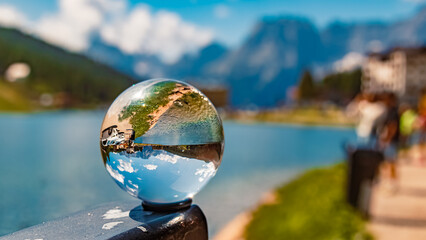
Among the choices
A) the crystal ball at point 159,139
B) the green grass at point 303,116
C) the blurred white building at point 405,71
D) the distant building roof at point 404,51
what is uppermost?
the distant building roof at point 404,51

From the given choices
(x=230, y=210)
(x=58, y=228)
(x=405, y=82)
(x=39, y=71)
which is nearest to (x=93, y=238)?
(x=58, y=228)

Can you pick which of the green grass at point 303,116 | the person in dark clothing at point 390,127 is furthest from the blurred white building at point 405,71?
the person in dark clothing at point 390,127

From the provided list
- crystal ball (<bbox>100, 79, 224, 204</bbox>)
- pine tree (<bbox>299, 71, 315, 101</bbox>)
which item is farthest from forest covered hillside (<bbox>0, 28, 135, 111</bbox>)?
crystal ball (<bbox>100, 79, 224, 204</bbox>)

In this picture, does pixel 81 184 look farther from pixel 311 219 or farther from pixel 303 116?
pixel 303 116

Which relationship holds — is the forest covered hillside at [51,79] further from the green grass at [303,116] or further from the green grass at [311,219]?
the green grass at [311,219]

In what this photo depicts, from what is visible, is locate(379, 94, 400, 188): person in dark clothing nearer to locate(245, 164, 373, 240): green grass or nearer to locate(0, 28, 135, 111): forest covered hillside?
locate(245, 164, 373, 240): green grass

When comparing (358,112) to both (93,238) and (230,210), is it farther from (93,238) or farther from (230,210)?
(93,238)
